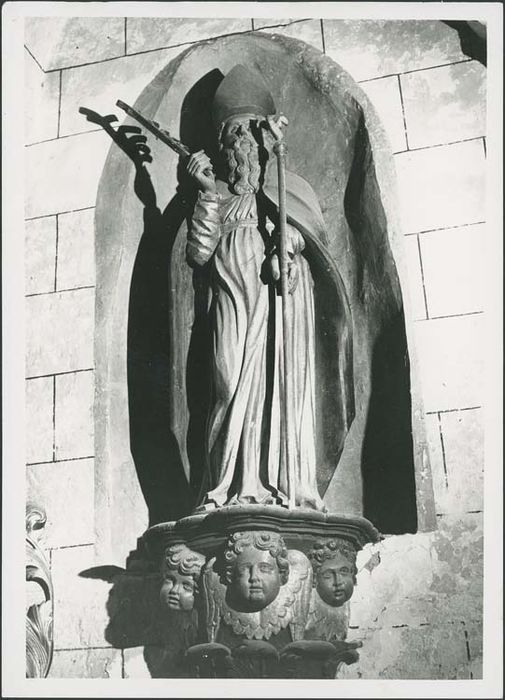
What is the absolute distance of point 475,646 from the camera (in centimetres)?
467

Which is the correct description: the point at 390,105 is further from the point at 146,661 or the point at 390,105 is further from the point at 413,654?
the point at 146,661

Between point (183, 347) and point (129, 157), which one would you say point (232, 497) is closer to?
point (183, 347)

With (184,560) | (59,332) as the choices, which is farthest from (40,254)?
(184,560)

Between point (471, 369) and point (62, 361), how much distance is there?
1565 millimetres

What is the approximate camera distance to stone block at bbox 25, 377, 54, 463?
16.7 feet

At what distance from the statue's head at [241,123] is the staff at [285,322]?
128mm

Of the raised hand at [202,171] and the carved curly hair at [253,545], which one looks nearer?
the carved curly hair at [253,545]

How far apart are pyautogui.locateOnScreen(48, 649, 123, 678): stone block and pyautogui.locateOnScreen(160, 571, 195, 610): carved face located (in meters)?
0.34

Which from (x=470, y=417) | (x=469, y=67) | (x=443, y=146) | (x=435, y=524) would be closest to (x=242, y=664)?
(x=435, y=524)

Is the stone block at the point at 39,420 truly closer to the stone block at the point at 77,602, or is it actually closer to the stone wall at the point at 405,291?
the stone wall at the point at 405,291

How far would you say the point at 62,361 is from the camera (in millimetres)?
5199

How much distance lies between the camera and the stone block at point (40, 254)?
17.4ft

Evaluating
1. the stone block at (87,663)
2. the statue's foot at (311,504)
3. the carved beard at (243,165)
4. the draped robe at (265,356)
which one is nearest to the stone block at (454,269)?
the draped robe at (265,356)

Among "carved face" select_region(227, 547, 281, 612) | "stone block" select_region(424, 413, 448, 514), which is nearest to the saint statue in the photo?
"carved face" select_region(227, 547, 281, 612)
